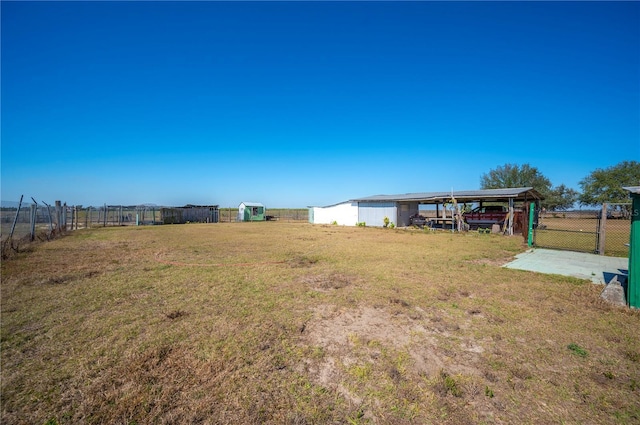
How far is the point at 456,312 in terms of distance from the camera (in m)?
4.30

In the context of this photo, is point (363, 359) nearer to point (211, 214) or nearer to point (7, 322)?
point (7, 322)

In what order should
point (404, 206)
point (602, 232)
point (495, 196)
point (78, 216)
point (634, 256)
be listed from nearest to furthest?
point (634, 256), point (602, 232), point (495, 196), point (404, 206), point (78, 216)

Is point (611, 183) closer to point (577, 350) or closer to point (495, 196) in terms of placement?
point (495, 196)

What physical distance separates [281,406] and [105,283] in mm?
5563

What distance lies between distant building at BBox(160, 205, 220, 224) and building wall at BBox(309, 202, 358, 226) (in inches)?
557

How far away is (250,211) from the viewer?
126 ft

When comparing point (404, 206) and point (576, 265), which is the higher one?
point (404, 206)

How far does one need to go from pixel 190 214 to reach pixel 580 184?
5919cm

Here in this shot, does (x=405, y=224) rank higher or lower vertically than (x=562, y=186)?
lower

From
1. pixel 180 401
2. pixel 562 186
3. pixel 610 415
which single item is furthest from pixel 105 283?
pixel 562 186

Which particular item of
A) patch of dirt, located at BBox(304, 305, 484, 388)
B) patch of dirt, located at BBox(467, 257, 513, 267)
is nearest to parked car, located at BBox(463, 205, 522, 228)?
patch of dirt, located at BBox(467, 257, 513, 267)

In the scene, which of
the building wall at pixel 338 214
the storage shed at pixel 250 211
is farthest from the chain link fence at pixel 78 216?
the building wall at pixel 338 214

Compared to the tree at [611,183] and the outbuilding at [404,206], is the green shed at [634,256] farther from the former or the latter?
the tree at [611,183]

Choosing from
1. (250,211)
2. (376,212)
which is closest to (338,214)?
(376,212)
